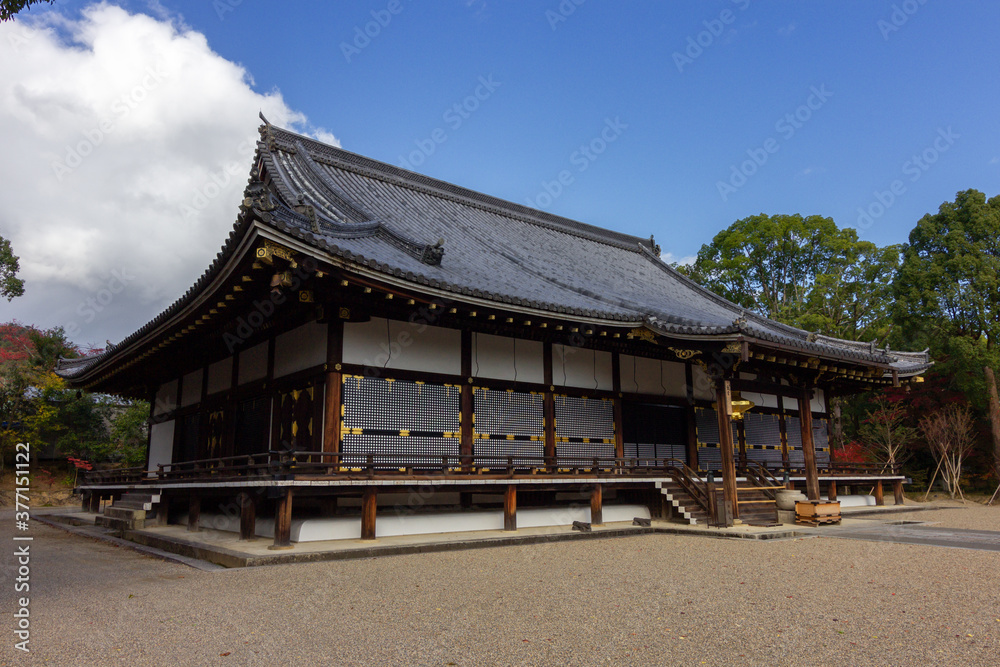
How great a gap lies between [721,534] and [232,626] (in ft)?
28.9

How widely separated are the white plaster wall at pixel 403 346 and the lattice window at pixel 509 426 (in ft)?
3.13

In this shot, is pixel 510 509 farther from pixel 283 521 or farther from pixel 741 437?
pixel 741 437

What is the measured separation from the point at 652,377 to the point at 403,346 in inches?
260

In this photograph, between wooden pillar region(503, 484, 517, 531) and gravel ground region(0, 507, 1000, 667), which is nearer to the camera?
gravel ground region(0, 507, 1000, 667)

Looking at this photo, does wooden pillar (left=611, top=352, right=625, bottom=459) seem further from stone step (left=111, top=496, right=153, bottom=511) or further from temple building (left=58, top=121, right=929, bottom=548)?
stone step (left=111, top=496, right=153, bottom=511)

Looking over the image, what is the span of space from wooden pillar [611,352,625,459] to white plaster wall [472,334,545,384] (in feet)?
6.65

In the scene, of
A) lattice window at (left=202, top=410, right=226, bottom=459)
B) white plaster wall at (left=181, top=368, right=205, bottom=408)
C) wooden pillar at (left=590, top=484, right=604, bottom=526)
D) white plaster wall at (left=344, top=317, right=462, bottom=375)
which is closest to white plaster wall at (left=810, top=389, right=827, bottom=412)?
wooden pillar at (left=590, top=484, right=604, bottom=526)

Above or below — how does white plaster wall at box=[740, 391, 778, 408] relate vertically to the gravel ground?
above

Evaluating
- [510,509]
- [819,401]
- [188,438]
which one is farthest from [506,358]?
[819,401]

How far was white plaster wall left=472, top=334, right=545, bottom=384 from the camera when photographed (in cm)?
1280

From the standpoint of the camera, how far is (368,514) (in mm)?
10289

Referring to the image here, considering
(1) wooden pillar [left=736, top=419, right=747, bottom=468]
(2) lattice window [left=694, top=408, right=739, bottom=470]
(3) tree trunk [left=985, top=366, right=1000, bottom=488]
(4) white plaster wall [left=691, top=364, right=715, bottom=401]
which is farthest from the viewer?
(3) tree trunk [left=985, top=366, right=1000, bottom=488]

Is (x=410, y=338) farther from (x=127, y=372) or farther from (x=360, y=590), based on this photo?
(x=127, y=372)

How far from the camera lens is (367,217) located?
14.9 metres
